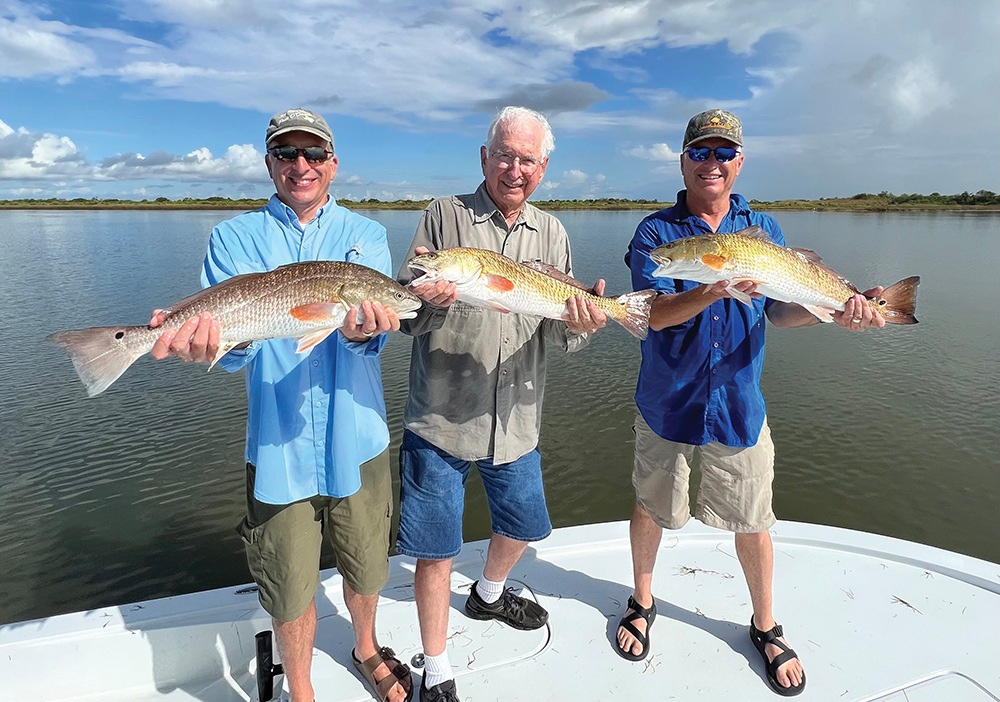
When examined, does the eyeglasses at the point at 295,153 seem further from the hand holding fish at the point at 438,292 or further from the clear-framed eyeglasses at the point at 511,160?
the clear-framed eyeglasses at the point at 511,160

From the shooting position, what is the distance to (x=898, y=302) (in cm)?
362

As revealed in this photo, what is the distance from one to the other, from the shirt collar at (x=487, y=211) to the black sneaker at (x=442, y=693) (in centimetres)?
289

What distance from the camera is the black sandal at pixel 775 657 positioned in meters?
3.50

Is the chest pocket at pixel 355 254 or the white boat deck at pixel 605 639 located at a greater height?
the chest pocket at pixel 355 254

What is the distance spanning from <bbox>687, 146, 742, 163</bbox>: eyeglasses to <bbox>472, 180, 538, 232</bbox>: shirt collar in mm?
1089

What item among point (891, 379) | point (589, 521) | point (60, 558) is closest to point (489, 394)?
point (589, 521)

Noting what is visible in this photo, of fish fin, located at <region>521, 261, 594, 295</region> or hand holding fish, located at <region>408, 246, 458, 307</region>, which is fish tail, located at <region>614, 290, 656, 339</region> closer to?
fish fin, located at <region>521, 261, 594, 295</region>

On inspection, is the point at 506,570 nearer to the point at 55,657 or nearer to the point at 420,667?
the point at 420,667

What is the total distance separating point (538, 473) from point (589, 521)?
16.9ft

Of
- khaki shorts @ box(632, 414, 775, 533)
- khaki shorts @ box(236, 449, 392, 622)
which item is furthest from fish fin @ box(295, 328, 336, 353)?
khaki shorts @ box(632, 414, 775, 533)

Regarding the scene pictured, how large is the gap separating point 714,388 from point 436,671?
2.50 meters

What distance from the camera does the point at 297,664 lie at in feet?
10.6

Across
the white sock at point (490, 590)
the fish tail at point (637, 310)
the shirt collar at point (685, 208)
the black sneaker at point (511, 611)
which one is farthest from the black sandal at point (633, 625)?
the shirt collar at point (685, 208)

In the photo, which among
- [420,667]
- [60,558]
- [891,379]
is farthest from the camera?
[891,379]
